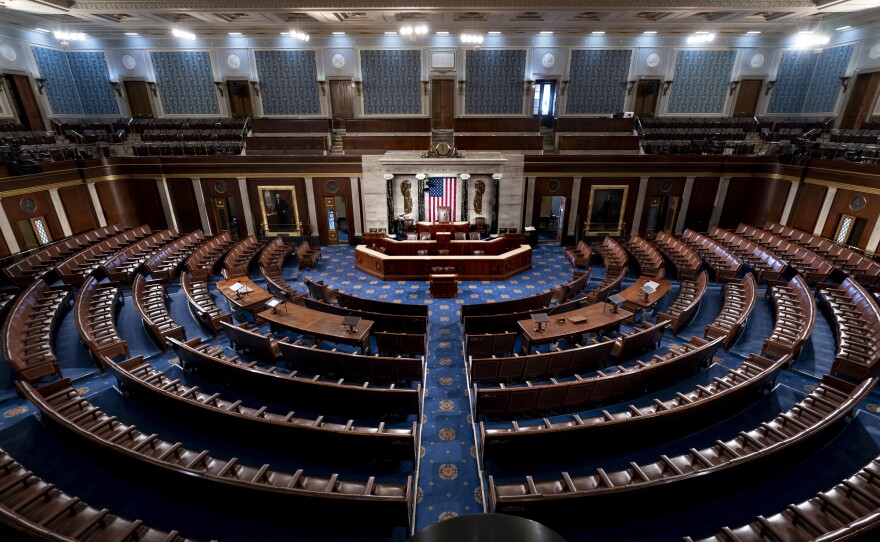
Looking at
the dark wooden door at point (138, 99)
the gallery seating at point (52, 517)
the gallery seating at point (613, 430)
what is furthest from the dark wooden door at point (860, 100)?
the dark wooden door at point (138, 99)

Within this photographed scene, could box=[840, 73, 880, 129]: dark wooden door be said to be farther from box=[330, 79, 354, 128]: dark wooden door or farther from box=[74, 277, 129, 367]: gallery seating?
box=[74, 277, 129, 367]: gallery seating

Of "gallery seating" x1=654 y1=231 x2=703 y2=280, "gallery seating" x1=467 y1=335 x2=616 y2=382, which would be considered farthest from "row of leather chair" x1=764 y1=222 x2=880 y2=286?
"gallery seating" x1=467 y1=335 x2=616 y2=382

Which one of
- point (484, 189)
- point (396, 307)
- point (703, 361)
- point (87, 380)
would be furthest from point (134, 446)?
point (484, 189)

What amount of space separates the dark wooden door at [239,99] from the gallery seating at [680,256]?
702 inches

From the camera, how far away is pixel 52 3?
1121cm

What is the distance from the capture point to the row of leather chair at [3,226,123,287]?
9531mm

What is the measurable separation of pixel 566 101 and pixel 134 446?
18.7m

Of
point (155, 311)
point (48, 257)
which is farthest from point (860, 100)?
point (48, 257)

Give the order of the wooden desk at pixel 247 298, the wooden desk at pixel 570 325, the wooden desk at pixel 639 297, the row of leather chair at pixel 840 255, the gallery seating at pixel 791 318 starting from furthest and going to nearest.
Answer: the row of leather chair at pixel 840 255 < the wooden desk at pixel 247 298 < the wooden desk at pixel 639 297 < the wooden desk at pixel 570 325 < the gallery seating at pixel 791 318

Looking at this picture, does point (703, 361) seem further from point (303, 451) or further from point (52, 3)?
point (52, 3)

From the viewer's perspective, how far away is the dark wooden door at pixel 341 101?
1748 cm

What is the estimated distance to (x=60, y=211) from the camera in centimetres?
1270

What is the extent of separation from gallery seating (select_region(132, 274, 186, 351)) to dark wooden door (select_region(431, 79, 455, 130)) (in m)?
12.8

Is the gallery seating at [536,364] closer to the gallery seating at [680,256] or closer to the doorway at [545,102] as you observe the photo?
the gallery seating at [680,256]
